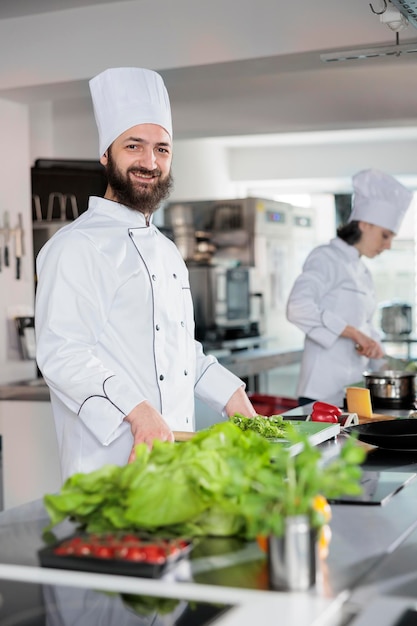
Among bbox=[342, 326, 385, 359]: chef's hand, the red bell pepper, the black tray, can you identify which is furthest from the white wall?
the black tray

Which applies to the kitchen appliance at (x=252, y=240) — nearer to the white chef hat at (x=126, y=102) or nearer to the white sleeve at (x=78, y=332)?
the white chef hat at (x=126, y=102)

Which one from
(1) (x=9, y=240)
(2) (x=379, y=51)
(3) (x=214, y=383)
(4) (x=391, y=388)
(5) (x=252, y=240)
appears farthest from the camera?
(5) (x=252, y=240)

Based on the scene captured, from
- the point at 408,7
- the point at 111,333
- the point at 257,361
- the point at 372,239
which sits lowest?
the point at 257,361

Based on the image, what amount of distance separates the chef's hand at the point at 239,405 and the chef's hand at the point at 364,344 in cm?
143

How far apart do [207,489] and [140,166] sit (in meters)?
1.28

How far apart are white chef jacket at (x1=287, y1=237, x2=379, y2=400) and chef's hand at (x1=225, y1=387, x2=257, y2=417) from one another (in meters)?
1.50

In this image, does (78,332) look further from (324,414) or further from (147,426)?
(324,414)

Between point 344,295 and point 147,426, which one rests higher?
point 344,295

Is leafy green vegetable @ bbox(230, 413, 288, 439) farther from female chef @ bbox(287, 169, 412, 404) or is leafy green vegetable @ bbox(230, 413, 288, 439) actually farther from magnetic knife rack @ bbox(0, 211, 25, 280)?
magnetic knife rack @ bbox(0, 211, 25, 280)

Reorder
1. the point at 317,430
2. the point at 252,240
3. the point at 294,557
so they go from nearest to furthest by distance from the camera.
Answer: the point at 294,557 < the point at 317,430 < the point at 252,240

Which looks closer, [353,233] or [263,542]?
[263,542]

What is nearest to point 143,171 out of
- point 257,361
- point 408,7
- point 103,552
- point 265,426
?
point 265,426

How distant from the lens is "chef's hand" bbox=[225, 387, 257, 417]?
2369mm

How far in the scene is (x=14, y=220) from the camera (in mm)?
5000
